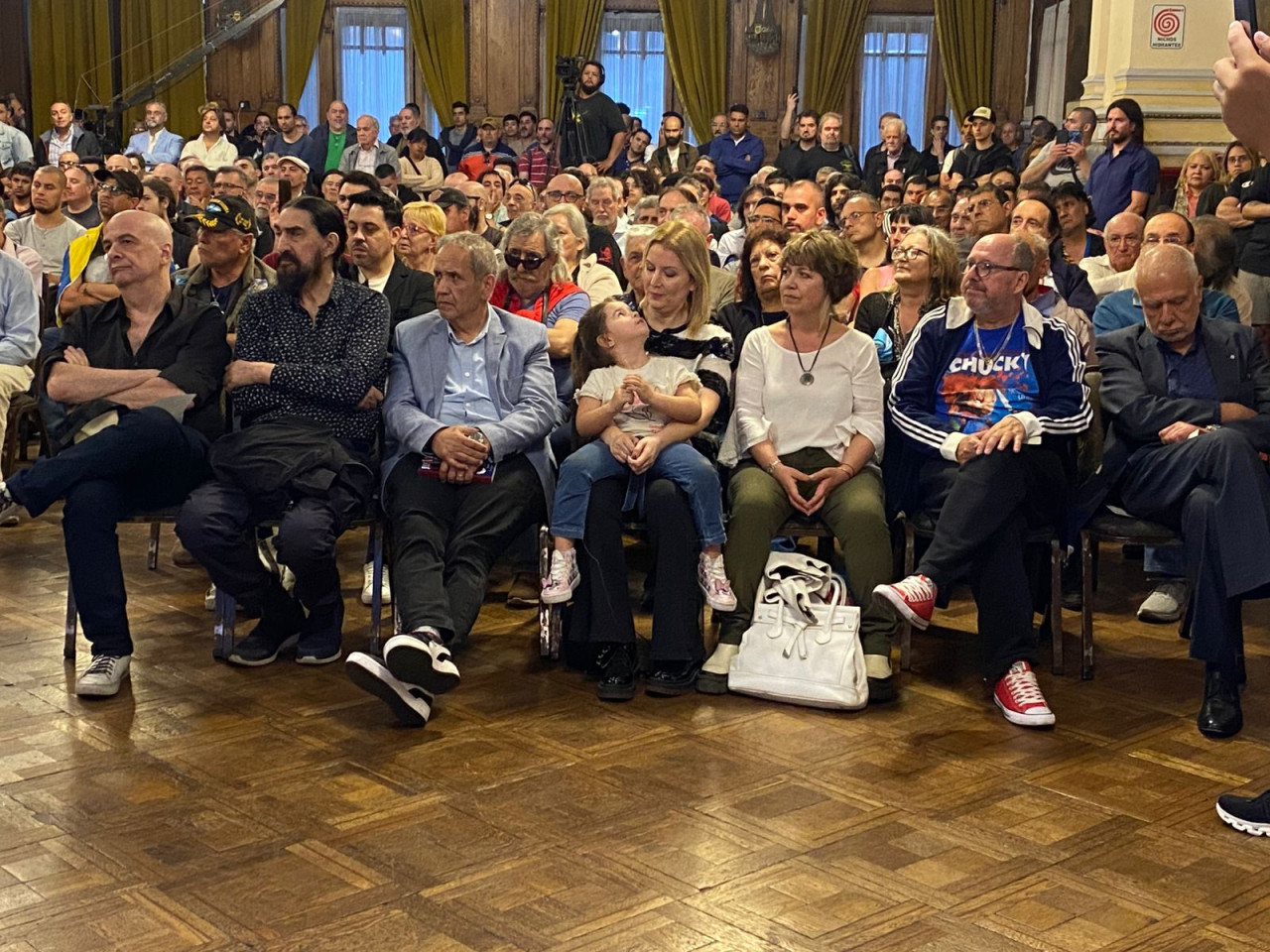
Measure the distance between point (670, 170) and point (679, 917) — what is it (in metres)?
8.70

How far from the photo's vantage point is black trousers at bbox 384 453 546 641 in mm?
3572

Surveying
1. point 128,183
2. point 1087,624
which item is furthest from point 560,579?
point 128,183

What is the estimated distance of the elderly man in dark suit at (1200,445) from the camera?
3.50 m

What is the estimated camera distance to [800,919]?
2.49 meters

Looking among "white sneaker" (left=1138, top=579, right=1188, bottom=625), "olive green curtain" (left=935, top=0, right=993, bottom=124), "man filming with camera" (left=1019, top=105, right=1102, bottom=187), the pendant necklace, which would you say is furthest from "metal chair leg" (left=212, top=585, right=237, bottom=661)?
"olive green curtain" (left=935, top=0, right=993, bottom=124)

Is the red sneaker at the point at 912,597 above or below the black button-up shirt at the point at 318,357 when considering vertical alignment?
below

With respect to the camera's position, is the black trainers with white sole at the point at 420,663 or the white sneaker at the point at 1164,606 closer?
the black trainers with white sole at the point at 420,663

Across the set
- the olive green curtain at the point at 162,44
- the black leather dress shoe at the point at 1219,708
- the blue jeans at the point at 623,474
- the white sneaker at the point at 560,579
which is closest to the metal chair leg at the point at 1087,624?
the black leather dress shoe at the point at 1219,708

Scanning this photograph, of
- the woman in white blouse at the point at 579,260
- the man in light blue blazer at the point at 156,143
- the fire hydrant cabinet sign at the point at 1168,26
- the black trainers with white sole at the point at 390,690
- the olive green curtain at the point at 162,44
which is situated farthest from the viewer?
the olive green curtain at the point at 162,44

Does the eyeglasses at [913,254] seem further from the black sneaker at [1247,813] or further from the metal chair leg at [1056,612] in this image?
the black sneaker at [1247,813]

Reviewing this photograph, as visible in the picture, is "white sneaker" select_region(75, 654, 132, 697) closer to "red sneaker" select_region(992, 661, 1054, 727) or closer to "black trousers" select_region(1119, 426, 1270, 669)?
"red sneaker" select_region(992, 661, 1054, 727)

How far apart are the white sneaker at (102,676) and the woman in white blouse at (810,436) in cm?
138

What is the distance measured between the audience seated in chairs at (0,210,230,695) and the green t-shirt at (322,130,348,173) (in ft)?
29.1

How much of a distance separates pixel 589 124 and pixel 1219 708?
7.83m
